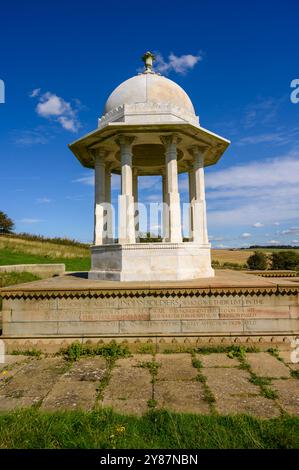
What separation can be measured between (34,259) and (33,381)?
2374cm

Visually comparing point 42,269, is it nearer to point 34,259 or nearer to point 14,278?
point 14,278

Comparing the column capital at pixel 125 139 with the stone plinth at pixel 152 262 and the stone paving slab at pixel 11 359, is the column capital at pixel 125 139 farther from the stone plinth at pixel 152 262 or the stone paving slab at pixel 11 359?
the stone paving slab at pixel 11 359

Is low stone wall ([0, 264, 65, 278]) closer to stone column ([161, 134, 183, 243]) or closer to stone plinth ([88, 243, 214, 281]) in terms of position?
stone plinth ([88, 243, 214, 281])

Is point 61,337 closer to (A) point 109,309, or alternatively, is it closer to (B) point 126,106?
(A) point 109,309

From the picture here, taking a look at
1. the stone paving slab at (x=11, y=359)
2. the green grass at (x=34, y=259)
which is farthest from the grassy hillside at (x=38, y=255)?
the stone paving slab at (x=11, y=359)

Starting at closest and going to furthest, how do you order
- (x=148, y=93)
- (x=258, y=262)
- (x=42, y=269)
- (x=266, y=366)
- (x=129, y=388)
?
1. (x=129, y=388)
2. (x=266, y=366)
3. (x=148, y=93)
4. (x=42, y=269)
5. (x=258, y=262)

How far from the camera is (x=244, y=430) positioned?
13.0ft

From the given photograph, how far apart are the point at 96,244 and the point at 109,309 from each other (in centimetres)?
461

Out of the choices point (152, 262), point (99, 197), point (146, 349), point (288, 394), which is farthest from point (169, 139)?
point (288, 394)

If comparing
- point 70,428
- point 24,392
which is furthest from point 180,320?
point 70,428

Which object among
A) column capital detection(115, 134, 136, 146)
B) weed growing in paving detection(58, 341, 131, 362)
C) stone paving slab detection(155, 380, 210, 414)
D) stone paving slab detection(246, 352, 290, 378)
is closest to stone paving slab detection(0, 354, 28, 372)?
weed growing in paving detection(58, 341, 131, 362)

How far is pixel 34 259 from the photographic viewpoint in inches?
1120

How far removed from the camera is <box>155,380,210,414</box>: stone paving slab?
479 centimetres

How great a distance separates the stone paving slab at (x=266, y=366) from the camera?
6.31 metres
